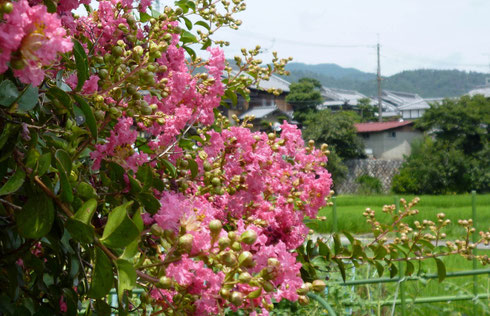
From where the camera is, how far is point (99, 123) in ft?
2.22

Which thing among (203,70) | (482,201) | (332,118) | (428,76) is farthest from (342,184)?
(428,76)

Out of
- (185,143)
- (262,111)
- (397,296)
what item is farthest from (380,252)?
(262,111)

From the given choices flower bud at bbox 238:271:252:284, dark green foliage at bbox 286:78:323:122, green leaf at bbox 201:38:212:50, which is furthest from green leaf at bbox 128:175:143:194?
dark green foliage at bbox 286:78:323:122

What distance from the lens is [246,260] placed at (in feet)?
1.67

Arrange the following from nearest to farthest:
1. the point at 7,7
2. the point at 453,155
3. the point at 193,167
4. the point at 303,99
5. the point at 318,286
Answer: the point at 7,7 → the point at 318,286 → the point at 193,167 → the point at 453,155 → the point at 303,99

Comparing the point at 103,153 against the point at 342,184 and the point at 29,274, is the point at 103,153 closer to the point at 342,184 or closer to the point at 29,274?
the point at 29,274

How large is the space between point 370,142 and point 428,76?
226ft

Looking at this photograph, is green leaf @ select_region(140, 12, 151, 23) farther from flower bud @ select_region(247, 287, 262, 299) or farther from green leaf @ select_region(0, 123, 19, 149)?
flower bud @ select_region(247, 287, 262, 299)

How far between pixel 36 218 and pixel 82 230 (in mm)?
48

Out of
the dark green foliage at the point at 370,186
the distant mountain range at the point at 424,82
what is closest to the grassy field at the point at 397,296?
the dark green foliage at the point at 370,186

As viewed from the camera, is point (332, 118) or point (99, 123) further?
point (332, 118)

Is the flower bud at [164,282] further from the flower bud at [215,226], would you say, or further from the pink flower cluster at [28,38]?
the pink flower cluster at [28,38]

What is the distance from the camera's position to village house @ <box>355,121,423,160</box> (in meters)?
24.2

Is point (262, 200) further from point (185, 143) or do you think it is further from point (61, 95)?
point (61, 95)
